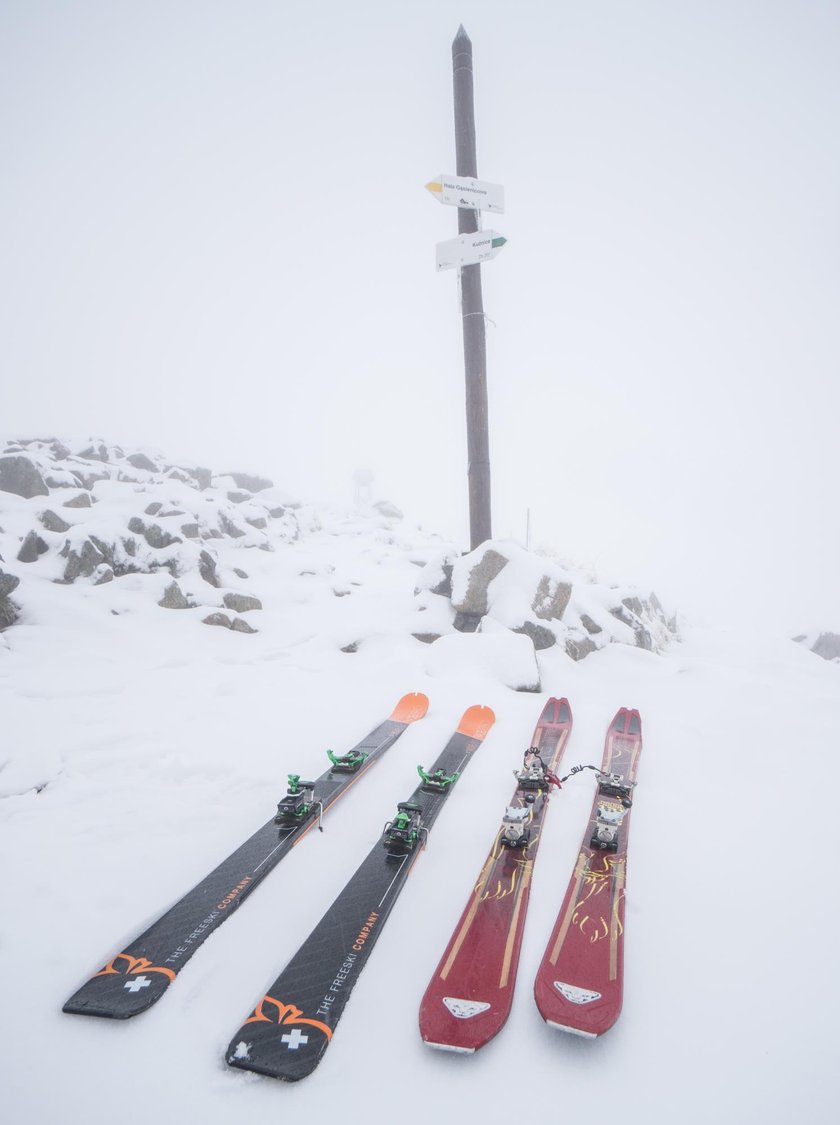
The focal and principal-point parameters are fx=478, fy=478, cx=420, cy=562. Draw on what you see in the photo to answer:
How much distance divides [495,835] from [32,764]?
459 centimetres

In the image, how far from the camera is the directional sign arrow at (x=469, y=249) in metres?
8.27

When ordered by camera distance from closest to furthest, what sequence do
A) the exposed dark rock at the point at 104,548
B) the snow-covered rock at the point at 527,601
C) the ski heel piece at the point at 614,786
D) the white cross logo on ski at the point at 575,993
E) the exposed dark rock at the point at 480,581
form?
the white cross logo on ski at the point at 575,993, the ski heel piece at the point at 614,786, the snow-covered rock at the point at 527,601, the exposed dark rock at the point at 480,581, the exposed dark rock at the point at 104,548

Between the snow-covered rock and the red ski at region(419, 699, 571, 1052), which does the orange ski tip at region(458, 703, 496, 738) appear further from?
the snow-covered rock

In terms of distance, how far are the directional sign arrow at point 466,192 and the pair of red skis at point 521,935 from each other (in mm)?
9098

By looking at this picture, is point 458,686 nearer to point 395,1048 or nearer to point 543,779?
point 543,779

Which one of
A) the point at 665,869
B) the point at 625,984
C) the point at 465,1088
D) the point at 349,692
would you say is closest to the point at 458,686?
the point at 349,692

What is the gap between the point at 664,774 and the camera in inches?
201

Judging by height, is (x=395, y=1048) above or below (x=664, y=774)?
above

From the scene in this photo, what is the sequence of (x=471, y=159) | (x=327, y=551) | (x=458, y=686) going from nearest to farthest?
(x=458, y=686)
(x=471, y=159)
(x=327, y=551)

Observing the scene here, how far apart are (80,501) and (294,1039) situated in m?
14.1

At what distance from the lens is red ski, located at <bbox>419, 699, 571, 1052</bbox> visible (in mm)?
2520

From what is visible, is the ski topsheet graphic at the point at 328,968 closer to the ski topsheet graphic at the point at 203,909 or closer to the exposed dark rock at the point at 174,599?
the ski topsheet graphic at the point at 203,909

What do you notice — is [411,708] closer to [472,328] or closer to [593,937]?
[593,937]

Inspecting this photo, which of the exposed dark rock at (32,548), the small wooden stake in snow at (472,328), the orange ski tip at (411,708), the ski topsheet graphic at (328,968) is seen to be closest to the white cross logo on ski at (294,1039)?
the ski topsheet graphic at (328,968)
